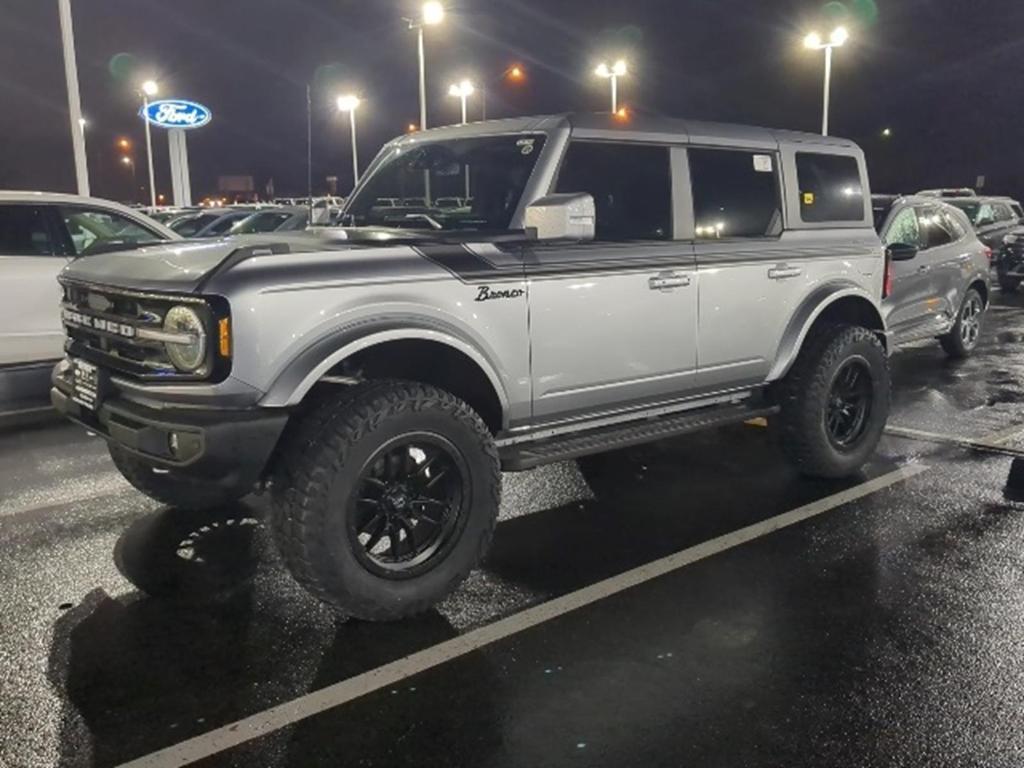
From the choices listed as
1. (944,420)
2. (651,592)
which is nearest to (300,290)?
(651,592)

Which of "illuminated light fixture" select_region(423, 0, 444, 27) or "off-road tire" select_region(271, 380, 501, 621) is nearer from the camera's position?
"off-road tire" select_region(271, 380, 501, 621)

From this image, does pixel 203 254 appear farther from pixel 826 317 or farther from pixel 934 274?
pixel 934 274

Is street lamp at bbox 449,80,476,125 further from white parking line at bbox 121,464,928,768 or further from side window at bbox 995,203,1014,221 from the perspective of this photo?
white parking line at bbox 121,464,928,768

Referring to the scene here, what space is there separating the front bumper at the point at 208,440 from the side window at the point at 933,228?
791 cm

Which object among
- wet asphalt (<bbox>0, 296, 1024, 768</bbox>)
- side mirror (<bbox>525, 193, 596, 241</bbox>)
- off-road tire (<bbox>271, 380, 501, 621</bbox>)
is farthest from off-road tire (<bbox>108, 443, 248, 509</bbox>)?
side mirror (<bbox>525, 193, 596, 241</bbox>)

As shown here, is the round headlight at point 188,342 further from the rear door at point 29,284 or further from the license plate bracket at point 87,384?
the rear door at point 29,284

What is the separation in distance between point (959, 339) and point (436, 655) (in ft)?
28.4

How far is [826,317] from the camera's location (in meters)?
5.97

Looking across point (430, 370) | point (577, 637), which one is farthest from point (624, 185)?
point (577, 637)

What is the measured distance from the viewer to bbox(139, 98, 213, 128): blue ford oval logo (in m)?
25.8

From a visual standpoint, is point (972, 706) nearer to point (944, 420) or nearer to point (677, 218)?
point (677, 218)

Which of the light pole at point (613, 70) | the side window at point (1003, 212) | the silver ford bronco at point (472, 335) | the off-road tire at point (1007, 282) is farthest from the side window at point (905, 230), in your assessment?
the light pole at point (613, 70)

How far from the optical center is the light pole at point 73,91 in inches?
542

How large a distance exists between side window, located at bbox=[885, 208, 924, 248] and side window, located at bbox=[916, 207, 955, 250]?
88 mm
